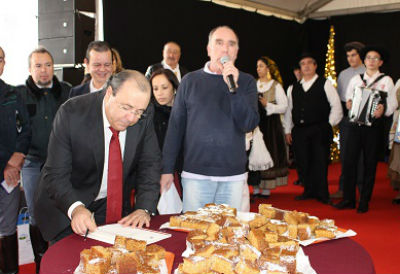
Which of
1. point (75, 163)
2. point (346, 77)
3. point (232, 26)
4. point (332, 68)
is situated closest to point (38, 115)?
point (75, 163)

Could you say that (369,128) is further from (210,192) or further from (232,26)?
(232,26)

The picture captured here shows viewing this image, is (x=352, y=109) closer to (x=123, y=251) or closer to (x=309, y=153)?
(x=309, y=153)

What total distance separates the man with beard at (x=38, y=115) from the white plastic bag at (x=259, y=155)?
225 cm

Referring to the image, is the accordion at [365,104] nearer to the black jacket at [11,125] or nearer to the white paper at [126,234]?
the black jacket at [11,125]

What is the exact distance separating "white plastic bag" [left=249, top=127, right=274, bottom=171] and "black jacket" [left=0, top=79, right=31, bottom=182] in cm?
252

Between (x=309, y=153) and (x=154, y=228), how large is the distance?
3733 mm

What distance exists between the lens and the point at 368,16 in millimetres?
8797

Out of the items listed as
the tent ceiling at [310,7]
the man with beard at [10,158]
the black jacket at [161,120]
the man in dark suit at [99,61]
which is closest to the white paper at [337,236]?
the black jacket at [161,120]

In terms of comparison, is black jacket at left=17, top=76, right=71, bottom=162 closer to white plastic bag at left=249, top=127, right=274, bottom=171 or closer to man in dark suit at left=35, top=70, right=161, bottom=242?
man in dark suit at left=35, top=70, right=161, bottom=242

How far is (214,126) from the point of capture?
2410 mm

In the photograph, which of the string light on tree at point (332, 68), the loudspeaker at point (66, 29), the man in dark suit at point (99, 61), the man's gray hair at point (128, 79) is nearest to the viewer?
the man's gray hair at point (128, 79)

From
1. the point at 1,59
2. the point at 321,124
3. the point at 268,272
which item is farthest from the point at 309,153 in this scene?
the point at 268,272

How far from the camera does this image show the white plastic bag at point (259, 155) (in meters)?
4.71

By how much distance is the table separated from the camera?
130cm
